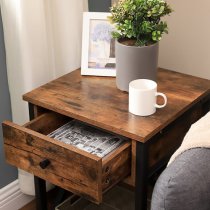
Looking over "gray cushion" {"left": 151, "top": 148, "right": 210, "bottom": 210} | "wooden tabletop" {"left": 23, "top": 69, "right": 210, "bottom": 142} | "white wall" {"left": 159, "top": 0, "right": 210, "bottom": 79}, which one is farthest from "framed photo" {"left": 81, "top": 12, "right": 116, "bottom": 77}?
"gray cushion" {"left": 151, "top": 148, "right": 210, "bottom": 210}

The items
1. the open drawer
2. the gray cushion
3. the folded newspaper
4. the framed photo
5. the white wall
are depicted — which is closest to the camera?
the gray cushion

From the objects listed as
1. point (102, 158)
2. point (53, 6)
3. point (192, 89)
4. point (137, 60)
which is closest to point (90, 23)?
point (53, 6)

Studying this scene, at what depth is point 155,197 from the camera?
116 centimetres

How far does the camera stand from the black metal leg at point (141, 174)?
1.38 m

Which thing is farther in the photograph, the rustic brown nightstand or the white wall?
the white wall

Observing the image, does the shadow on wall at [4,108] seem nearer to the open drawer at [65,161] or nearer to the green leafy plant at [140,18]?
the open drawer at [65,161]

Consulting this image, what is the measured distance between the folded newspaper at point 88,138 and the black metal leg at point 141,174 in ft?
0.34

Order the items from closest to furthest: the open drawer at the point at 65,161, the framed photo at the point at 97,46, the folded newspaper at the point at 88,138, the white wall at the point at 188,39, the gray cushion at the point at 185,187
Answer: the gray cushion at the point at 185,187 < the open drawer at the point at 65,161 < the folded newspaper at the point at 88,138 < the framed photo at the point at 97,46 < the white wall at the point at 188,39

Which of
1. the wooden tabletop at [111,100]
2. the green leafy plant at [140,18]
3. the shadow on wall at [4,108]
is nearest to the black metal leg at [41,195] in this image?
the shadow on wall at [4,108]

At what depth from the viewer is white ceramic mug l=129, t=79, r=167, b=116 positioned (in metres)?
1.42

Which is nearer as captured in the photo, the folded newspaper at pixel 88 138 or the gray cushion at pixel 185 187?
the gray cushion at pixel 185 187

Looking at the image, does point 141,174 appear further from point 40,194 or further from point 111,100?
point 40,194

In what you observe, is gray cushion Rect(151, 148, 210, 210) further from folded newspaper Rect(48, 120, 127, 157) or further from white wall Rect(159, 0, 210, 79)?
white wall Rect(159, 0, 210, 79)

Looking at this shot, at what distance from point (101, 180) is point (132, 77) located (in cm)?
38
